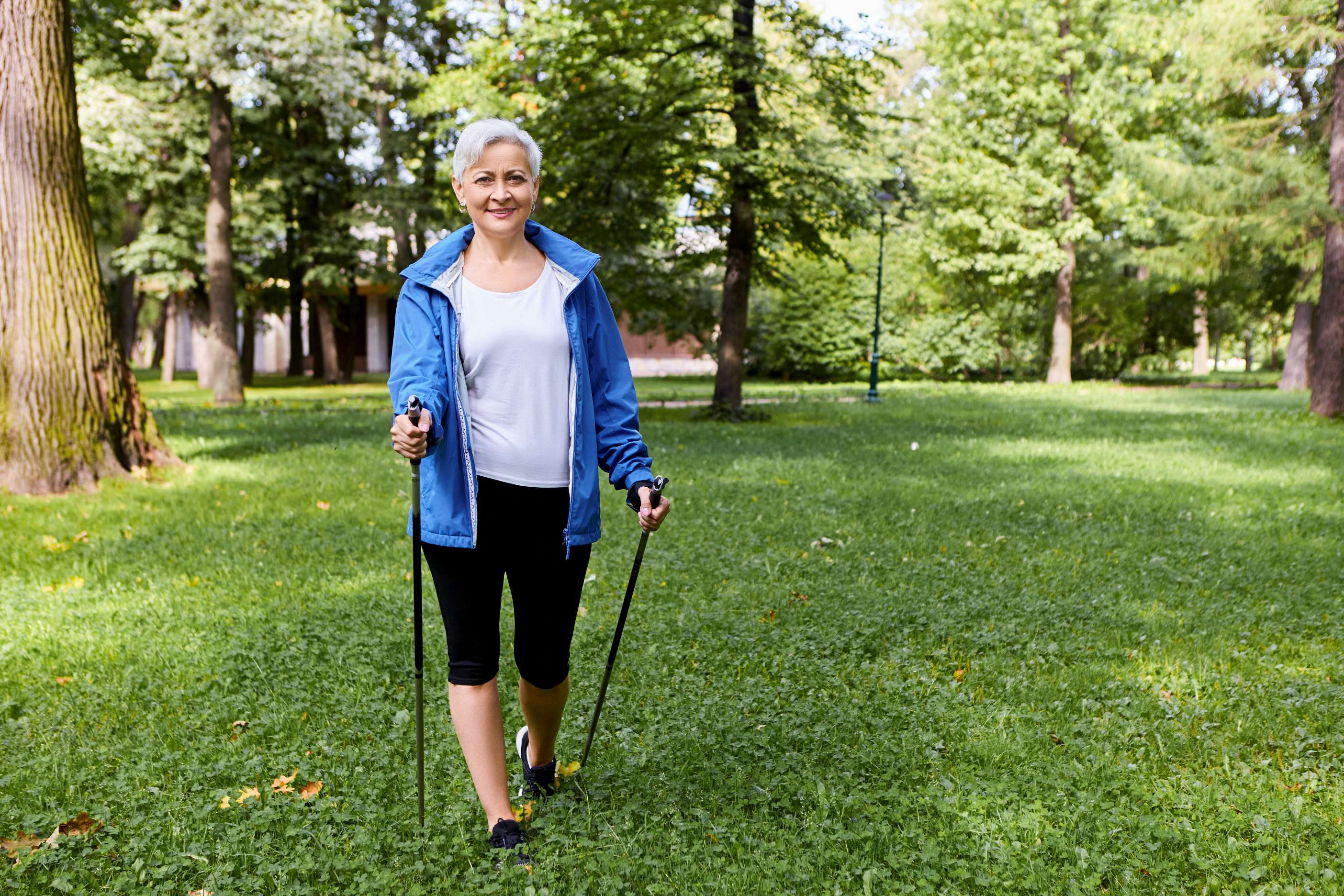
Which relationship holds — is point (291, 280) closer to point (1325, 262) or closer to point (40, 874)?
point (1325, 262)

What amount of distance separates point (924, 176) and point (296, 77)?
19263mm

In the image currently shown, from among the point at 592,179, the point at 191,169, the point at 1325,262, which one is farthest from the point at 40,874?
the point at 191,169

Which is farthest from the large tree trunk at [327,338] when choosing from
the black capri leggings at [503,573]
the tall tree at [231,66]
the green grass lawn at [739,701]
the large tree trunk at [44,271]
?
the black capri leggings at [503,573]

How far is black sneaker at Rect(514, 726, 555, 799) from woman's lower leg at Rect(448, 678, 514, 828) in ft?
1.31

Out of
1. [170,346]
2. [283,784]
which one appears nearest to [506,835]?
[283,784]

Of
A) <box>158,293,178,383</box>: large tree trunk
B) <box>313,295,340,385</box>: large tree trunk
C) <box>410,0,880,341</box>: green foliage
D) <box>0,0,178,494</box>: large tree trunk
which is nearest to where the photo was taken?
<box>0,0,178,494</box>: large tree trunk

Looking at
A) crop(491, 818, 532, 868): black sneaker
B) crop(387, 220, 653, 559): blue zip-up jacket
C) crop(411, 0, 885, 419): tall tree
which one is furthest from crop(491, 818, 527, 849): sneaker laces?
crop(411, 0, 885, 419): tall tree

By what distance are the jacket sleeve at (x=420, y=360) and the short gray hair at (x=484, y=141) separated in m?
0.38

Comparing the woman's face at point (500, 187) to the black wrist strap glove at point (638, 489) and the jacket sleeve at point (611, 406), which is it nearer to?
the jacket sleeve at point (611, 406)

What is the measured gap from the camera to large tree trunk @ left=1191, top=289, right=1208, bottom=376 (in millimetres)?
37500

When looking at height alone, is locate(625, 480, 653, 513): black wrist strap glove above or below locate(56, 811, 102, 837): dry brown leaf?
above

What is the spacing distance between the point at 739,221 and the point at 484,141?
1400 centimetres

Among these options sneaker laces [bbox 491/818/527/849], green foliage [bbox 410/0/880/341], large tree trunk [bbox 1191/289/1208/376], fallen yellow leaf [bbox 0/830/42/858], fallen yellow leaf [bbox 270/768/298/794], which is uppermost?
green foliage [bbox 410/0/880/341]

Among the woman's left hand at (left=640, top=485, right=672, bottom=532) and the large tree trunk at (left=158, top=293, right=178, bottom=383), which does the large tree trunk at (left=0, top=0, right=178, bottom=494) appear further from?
the large tree trunk at (left=158, top=293, right=178, bottom=383)
